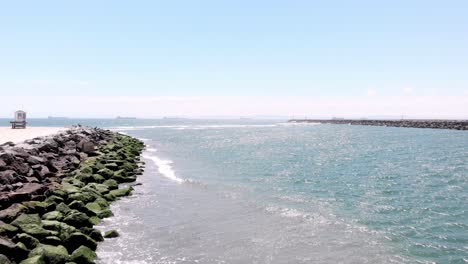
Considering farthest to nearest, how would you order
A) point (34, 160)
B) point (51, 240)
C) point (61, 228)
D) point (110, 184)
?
point (34, 160) < point (110, 184) < point (61, 228) < point (51, 240)

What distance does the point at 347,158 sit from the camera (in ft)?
136

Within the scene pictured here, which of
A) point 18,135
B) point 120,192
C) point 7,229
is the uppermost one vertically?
point 18,135

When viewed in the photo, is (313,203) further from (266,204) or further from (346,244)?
(346,244)

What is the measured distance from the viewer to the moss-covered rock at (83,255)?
1105 cm

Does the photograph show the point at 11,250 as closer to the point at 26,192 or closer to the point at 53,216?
the point at 53,216

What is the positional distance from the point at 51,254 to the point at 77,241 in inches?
62.0

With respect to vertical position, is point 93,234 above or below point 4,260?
below

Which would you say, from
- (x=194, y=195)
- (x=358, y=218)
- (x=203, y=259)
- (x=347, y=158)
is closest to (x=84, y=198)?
(x=194, y=195)

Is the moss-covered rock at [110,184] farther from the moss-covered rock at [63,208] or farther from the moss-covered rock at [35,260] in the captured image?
the moss-covered rock at [35,260]

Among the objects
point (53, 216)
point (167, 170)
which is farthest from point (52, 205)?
point (167, 170)

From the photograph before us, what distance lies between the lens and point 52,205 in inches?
616

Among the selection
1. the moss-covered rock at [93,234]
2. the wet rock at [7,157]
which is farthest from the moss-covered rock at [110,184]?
the moss-covered rock at [93,234]

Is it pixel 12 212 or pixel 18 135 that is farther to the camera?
pixel 18 135

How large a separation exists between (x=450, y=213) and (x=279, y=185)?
10162 millimetres
